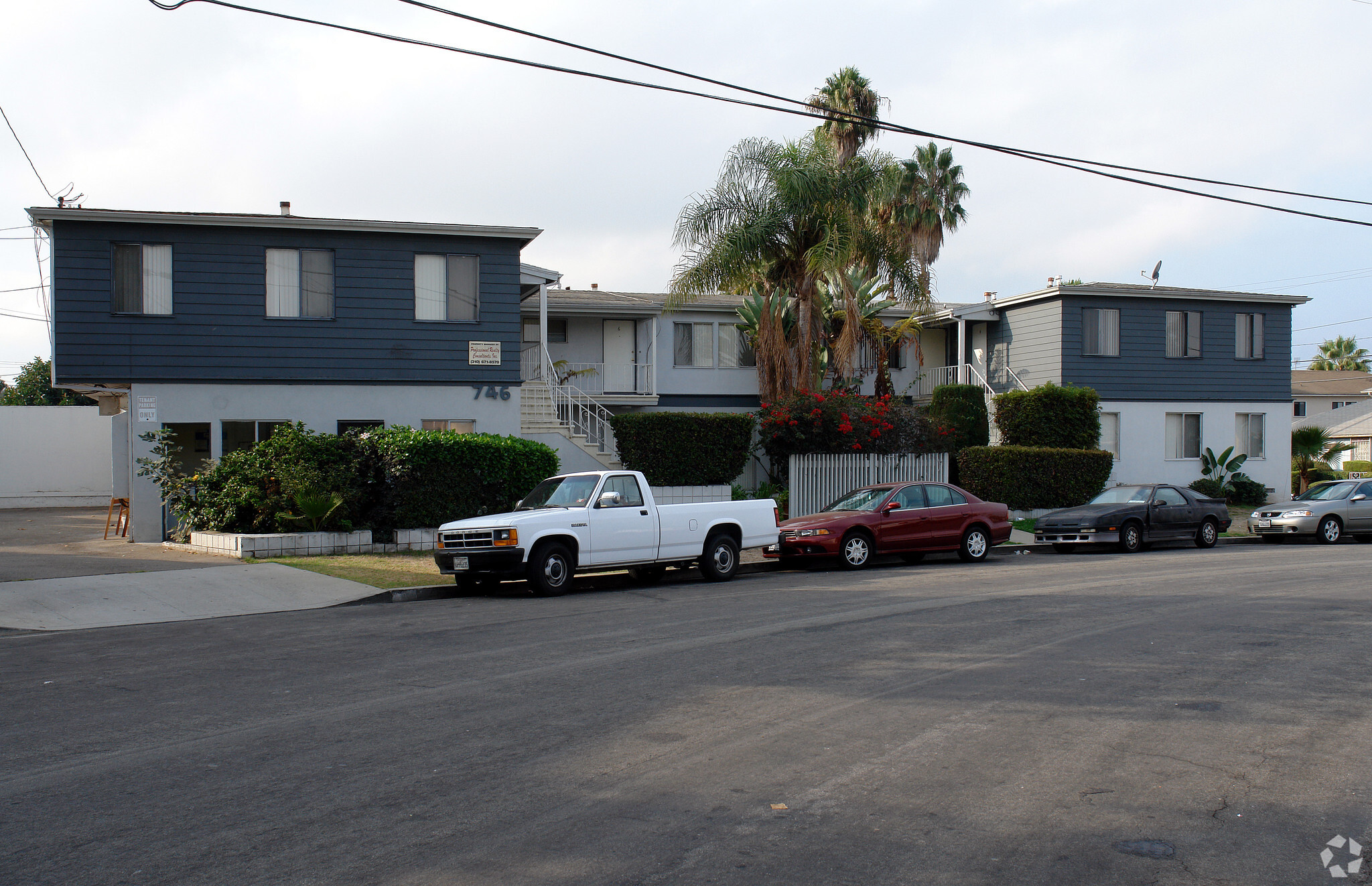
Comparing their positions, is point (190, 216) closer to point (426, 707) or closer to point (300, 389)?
point (300, 389)

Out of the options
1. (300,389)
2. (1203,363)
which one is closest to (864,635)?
(300,389)

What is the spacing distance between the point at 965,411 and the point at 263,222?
1906cm

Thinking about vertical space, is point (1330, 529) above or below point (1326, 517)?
below

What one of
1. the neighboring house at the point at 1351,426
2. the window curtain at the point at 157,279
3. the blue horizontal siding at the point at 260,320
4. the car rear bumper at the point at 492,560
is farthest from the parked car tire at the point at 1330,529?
the neighboring house at the point at 1351,426

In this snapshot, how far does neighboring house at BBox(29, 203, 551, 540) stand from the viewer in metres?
20.0

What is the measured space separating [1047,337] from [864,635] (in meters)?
22.7

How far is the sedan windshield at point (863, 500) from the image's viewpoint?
17.8m

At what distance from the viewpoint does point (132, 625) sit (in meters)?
11.5

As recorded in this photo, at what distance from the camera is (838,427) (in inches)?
899

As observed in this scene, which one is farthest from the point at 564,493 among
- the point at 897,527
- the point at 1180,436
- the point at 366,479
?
the point at 1180,436

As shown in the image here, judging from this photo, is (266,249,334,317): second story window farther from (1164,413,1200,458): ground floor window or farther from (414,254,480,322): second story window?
(1164,413,1200,458): ground floor window

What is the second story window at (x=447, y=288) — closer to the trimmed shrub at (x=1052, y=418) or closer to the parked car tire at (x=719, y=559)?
the parked car tire at (x=719, y=559)

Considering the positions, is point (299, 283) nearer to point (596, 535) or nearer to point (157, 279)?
point (157, 279)

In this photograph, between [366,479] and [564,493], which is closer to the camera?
[564,493]
